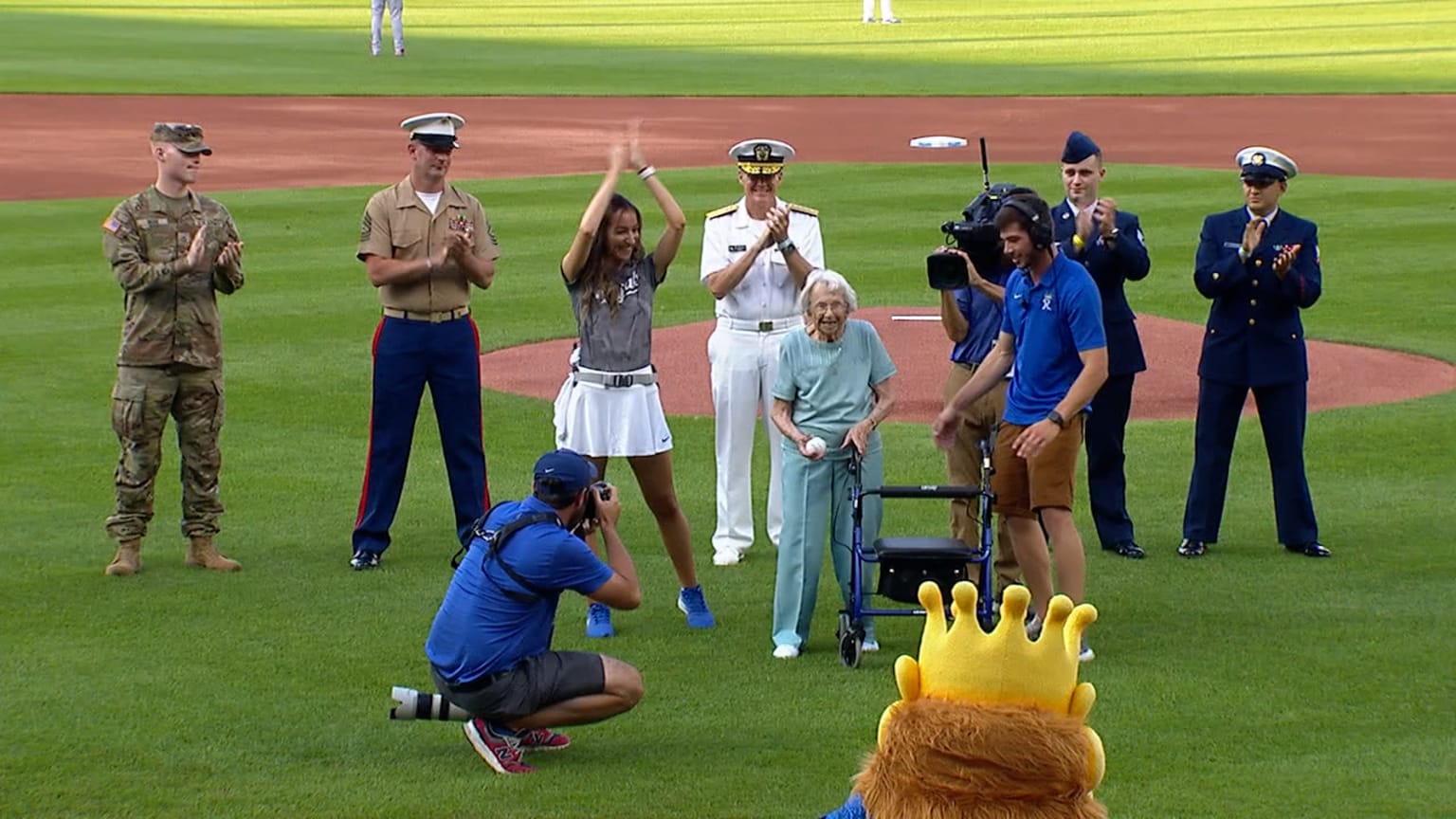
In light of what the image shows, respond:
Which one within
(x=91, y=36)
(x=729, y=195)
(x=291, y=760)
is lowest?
(x=291, y=760)

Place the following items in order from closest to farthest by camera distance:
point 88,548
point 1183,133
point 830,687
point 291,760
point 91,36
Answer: point 291,760 → point 830,687 → point 88,548 → point 1183,133 → point 91,36

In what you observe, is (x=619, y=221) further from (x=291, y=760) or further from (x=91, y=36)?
(x=91, y=36)

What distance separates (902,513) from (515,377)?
4.72 m

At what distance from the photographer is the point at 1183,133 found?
30.4 m

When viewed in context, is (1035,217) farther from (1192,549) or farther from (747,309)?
(1192,549)

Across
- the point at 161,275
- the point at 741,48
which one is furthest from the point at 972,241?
the point at 741,48

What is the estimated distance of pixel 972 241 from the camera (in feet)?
30.5

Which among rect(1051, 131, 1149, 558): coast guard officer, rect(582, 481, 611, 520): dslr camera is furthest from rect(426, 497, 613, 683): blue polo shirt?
rect(1051, 131, 1149, 558): coast guard officer

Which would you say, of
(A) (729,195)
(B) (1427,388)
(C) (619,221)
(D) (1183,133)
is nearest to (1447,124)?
(D) (1183,133)

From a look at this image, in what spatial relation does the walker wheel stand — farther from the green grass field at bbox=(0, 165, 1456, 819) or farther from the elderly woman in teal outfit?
the elderly woman in teal outfit

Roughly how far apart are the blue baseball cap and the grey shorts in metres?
0.66

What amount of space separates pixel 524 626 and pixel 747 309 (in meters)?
3.34

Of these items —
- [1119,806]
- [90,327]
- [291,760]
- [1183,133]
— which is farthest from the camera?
[1183,133]

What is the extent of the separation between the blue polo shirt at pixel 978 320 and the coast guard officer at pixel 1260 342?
1.67 m
